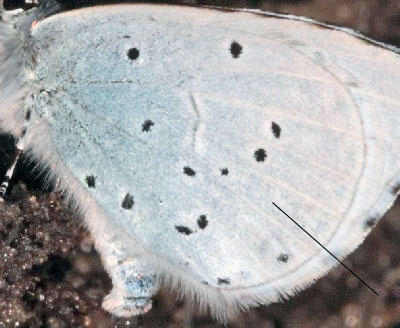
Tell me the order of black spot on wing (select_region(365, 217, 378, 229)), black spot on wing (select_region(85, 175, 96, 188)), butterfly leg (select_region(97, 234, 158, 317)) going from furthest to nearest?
butterfly leg (select_region(97, 234, 158, 317)) < black spot on wing (select_region(85, 175, 96, 188)) < black spot on wing (select_region(365, 217, 378, 229))

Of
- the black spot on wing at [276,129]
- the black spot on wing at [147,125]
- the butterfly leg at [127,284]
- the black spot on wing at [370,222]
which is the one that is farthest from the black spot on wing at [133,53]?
the black spot on wing at [370,222]

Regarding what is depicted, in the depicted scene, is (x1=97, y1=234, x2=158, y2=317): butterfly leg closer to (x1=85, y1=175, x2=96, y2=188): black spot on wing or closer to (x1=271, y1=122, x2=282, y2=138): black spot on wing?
(x1=85, y1=175, x2=96, y2=188): black spot on wing

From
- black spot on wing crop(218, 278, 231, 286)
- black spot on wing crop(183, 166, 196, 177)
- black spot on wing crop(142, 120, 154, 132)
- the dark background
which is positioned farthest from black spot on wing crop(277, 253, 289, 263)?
black spot on wing crop(142, 120, 154, 132)

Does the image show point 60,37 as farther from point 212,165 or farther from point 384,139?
point 384,139

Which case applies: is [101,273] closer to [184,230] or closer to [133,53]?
[184,230]

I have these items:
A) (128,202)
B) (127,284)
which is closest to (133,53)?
(128,202)

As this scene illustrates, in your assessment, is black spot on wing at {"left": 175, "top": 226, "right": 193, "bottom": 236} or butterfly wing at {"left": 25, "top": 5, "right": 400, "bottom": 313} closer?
butterfly wing at {"left": 25, "top": 5, "right": 400, "bottom": 313}
